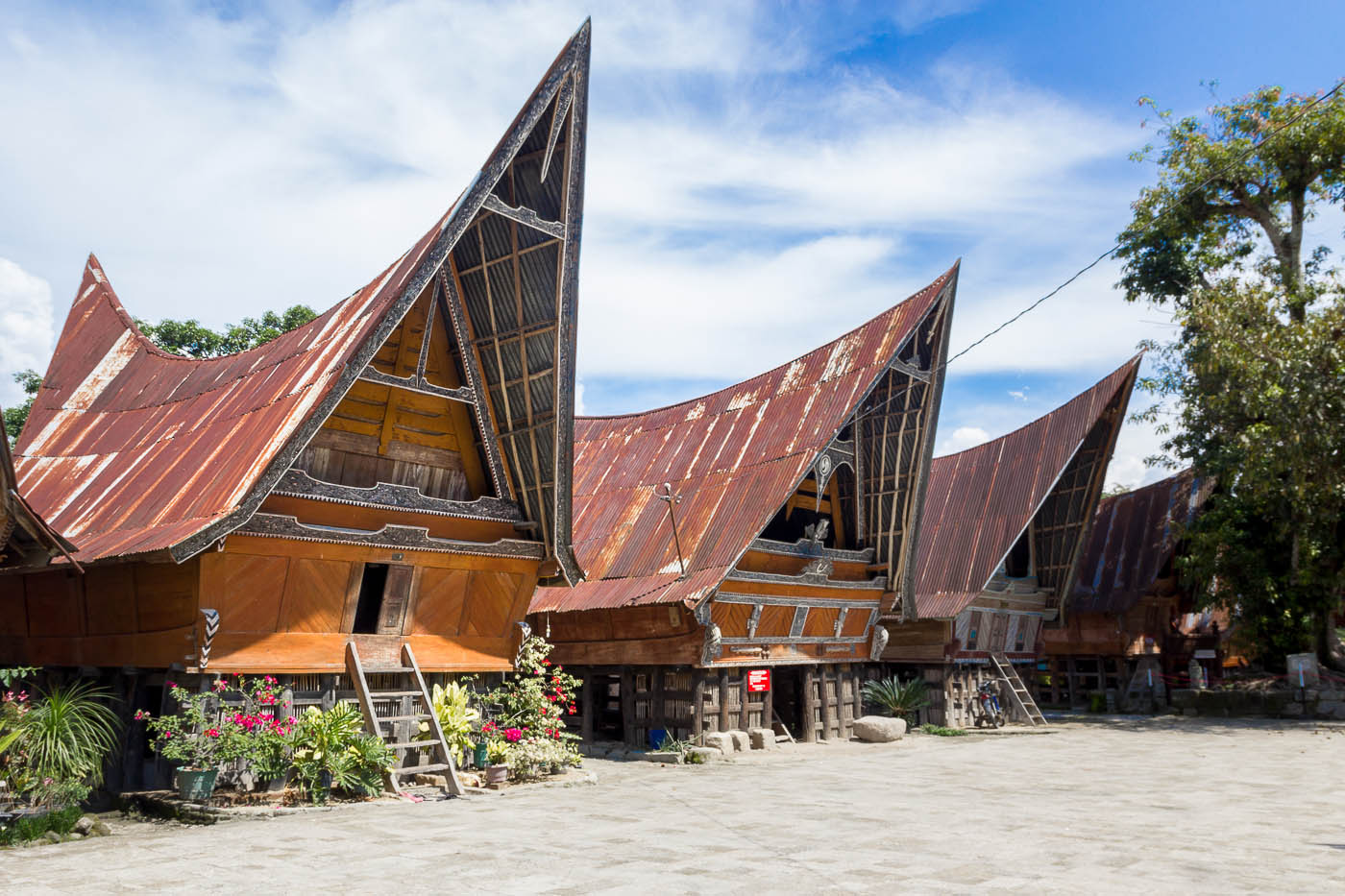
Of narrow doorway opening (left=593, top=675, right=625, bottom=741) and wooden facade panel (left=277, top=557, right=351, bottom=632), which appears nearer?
wooden facade panel (left=277, top=557, right=351, bottom=632)

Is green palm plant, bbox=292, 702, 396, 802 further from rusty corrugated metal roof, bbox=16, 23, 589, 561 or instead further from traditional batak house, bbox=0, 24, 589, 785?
rusty corrugated metal roof, bbox=16, 23, 589, 561

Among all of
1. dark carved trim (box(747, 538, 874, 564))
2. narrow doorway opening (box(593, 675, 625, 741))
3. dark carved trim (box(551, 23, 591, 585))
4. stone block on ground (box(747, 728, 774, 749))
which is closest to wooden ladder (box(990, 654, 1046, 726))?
dark carved trim (box(747, 538, 874, 564))

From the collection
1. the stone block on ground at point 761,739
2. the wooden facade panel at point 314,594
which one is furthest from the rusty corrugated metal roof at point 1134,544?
the wooden facade panel at point 314,594

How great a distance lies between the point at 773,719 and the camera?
22641 millimetres

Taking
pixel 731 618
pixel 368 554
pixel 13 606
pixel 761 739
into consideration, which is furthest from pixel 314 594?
pixel 761 739

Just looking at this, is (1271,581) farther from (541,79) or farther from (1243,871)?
(541,79)

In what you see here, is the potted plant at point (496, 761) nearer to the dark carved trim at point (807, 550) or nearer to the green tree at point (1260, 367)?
the dark carved trim at point (807, 550)

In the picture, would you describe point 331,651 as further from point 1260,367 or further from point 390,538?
point 1260,367

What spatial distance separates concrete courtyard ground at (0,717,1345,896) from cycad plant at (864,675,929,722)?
371 inches

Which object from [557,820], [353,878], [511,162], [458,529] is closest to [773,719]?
[458,529]

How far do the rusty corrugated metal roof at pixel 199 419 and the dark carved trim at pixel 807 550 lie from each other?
654 cm

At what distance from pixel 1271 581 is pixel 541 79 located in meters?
25.9

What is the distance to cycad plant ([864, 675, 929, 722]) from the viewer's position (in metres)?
25.9

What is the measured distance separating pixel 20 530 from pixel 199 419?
593 cm
